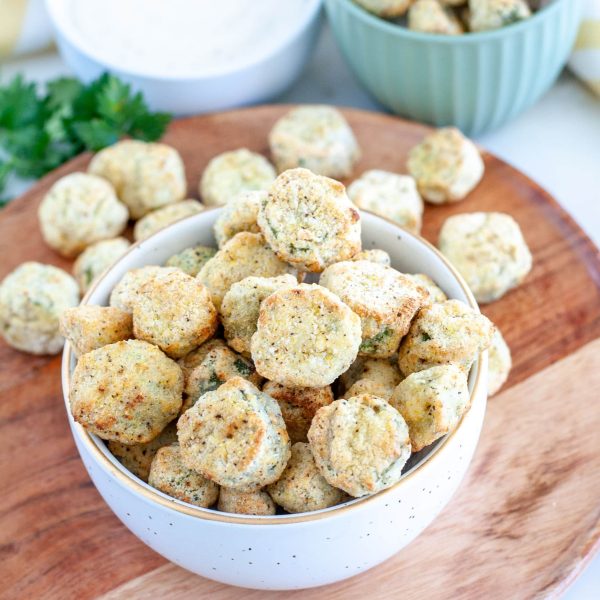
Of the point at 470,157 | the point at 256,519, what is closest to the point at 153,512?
the point at 256,519

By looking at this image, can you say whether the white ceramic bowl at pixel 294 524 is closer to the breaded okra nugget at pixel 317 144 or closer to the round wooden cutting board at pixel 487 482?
the round wooden cutting board at pixel 487 482

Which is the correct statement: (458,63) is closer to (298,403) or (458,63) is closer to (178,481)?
(298,403)

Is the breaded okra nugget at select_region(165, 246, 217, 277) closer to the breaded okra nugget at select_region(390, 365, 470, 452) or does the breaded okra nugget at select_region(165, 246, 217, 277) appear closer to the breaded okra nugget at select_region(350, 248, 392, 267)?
the breaded okra nugget at select_region(350, 248, 392, 267)

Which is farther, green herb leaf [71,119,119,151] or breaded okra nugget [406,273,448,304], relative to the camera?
green herb leaf [71,119,119,151]

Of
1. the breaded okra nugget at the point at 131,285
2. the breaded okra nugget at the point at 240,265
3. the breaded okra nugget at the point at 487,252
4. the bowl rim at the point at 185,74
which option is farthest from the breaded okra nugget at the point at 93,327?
the bowl rim at the point at 185,74

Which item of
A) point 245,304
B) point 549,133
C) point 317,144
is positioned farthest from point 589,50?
point 245,304

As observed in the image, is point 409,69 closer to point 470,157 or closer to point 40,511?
point 470,157

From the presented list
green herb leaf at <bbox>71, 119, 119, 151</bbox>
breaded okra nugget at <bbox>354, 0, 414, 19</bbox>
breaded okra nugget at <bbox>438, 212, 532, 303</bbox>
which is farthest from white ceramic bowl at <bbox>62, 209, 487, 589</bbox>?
breaded okra nugget at <bbox>354, 0, 414, 19</bbox>
